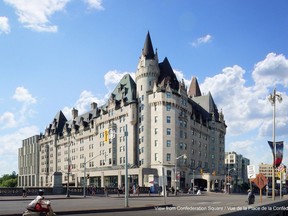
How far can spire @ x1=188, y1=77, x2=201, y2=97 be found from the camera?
142m

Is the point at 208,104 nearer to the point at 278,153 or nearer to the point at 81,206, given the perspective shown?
the point at 278,153

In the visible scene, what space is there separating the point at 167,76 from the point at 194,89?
46.6 metres

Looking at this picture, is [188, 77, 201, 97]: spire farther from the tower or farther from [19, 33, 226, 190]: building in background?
the tower

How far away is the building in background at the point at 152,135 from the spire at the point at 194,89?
39.7 ft

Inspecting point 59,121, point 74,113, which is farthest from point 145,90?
point 59,121

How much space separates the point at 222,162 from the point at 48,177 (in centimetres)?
6334

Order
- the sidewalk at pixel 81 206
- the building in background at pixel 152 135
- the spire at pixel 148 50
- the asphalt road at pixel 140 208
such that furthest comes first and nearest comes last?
the spire at pixel 148 50
the building in background at pixel 152 135
the sidewalk at pixel 81 206
the asphalt road at pixel 140 208

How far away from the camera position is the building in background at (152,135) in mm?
94188

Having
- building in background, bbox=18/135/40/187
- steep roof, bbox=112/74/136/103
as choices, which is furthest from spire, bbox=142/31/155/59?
building in background, bbox=18/135/40/187

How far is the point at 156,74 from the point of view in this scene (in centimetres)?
9825

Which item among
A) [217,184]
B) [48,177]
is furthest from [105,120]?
[48,177]

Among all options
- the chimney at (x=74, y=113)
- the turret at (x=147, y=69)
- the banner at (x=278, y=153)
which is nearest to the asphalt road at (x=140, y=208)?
the banner at (x=278, y=153)

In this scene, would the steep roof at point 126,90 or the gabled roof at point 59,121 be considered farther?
the gabled roof at point 59,121

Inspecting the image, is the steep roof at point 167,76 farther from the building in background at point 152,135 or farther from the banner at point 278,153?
the banner at point 278,153
